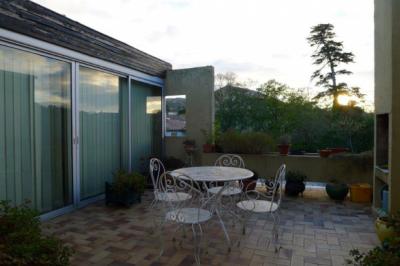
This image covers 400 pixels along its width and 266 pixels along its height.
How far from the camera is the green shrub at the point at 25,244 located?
1326 mm

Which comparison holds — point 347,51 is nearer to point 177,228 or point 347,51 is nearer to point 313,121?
point 313,121

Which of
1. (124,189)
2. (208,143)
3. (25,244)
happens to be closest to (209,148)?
(208,143)

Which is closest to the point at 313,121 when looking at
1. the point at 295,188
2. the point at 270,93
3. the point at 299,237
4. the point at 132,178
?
the point at 270,93

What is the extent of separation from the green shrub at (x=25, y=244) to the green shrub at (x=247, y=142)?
4.02m

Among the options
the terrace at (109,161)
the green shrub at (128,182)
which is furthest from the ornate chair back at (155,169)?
the terrace at (109,161)

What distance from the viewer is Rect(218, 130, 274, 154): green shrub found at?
5.22 m

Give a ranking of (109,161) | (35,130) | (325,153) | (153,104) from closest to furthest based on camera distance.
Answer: (35,130) → (109,161) → (325,153) → (153,104)

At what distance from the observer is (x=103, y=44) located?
427cm

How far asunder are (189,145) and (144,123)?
1.06 m

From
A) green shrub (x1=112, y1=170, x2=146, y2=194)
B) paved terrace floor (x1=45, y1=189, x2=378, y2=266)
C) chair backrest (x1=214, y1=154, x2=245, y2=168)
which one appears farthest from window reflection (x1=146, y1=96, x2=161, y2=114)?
paved terrace floor (x1=45, y1=189, x2=378, y2=266)

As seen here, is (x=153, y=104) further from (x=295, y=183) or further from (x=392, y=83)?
(x=392, y=83)

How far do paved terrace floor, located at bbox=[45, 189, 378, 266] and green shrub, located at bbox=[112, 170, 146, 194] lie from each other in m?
0.30

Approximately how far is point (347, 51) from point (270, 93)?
4691 millimetres

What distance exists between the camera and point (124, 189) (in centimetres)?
399
